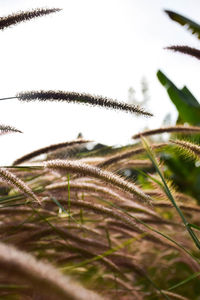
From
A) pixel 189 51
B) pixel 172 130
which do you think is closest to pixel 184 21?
pixel 189 51

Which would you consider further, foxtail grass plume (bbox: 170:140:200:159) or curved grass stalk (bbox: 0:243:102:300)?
→ foxtail grass plume (bbox: 170:140:200:159)

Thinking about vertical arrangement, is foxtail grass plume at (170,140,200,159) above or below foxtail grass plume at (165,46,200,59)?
below

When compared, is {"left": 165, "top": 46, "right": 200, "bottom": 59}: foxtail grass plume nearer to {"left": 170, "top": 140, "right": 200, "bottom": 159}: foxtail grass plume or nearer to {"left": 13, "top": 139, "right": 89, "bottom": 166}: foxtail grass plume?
{"left": 170, "top": 140, "right": 200, "bottom": 159}: foxtail grass plume

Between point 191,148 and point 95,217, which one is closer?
point 191,148

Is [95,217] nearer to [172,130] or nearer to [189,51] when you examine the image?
[172,130]

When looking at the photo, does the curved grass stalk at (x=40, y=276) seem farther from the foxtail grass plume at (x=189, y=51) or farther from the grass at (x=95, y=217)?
the foxtail grass plume at (x=189, y=51)

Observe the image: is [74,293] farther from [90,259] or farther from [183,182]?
Result: [183,182]

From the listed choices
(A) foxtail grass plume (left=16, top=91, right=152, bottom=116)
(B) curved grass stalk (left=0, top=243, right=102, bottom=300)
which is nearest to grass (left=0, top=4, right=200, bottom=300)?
(A) foxtail grass plume (left=16, top=91, right=152, bottom=116)
